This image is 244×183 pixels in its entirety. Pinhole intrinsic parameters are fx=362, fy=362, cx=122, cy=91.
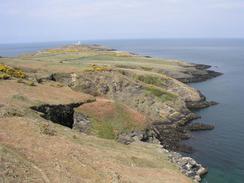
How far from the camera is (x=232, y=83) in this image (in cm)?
13762

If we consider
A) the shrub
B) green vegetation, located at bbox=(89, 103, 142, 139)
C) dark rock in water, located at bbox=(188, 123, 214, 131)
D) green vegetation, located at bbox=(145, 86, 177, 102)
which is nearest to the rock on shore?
green vegetation, located at bbox=(89, 103, 142, 139)

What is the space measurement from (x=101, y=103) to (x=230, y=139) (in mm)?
25567

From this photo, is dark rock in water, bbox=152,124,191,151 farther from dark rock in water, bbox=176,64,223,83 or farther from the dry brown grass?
dark rock in water, bbox=176,64,223,83

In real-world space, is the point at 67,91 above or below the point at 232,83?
above

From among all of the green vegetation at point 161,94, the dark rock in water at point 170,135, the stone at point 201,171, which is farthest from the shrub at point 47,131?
the green vegetation at point 161,94

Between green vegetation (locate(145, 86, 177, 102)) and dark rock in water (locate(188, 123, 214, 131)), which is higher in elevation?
green vegetation (locate(145, 86, 177, 102))

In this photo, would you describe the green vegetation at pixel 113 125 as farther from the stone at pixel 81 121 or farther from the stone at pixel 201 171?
the stone at pixel 201 171

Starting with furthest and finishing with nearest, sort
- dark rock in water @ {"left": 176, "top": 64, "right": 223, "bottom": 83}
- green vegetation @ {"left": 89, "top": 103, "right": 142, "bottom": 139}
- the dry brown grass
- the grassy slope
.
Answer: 1. dark rock in water @ {"left": 176, "top": 64, "right": 223, "bottom": 83}
2. green vegetation @ {"left": 89, "top": 103, "right": 142, "bottom": 139}
3. the grassy slope
4. the dry brown grass

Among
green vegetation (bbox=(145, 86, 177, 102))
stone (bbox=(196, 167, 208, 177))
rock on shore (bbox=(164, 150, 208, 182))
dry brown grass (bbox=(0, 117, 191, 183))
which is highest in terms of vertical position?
dry brown grass (bbox=(0, 117, 191, 183))

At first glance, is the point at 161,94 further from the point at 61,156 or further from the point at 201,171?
the point at 61,156

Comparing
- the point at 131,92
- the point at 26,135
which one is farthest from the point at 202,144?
the point at 26,135

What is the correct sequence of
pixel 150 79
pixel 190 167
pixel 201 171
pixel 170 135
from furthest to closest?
pixel 150 79, pixel 170 135, pixel 201 171, pixel 190 167

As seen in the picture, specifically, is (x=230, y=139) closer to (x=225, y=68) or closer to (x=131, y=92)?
(x=131, y=92)

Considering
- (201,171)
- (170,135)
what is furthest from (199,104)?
(201,171)
